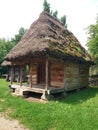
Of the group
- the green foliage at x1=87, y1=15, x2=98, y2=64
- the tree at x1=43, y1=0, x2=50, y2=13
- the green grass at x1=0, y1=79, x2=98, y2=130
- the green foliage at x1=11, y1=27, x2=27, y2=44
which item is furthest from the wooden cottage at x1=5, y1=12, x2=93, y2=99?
the green foliage at x1=11, y1=27, x2=27, y2=44

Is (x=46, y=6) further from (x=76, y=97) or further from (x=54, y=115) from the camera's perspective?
(x=54, y=115)

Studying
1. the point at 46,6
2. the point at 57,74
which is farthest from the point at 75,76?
the point at 46,6

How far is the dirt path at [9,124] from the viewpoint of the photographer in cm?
861

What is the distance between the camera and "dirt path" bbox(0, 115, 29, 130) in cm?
861

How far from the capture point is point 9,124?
911 cm

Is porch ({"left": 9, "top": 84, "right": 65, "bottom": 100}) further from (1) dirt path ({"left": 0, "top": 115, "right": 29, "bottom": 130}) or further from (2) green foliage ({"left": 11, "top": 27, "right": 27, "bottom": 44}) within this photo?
(2) green foliage ({"left": 11, "top": 27, "right": 27, "bottom": 44})

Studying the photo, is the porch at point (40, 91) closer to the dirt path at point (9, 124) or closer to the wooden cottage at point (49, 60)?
the wooden cottage at point (49, 60)

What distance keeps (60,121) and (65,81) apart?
706 cm

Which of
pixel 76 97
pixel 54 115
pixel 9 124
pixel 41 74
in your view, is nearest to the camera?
pixel 9 124

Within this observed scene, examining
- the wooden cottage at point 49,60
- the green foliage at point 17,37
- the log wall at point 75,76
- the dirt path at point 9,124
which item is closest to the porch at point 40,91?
the wooden cottage at point 49,60

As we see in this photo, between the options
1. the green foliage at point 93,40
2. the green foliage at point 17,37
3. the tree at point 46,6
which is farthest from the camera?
the green foliage at point 17,37

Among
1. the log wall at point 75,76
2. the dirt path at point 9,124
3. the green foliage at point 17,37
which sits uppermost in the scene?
the green foliage at point 17,37

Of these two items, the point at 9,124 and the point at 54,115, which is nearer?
the point at 9,124

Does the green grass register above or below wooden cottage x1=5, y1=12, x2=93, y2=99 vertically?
below
